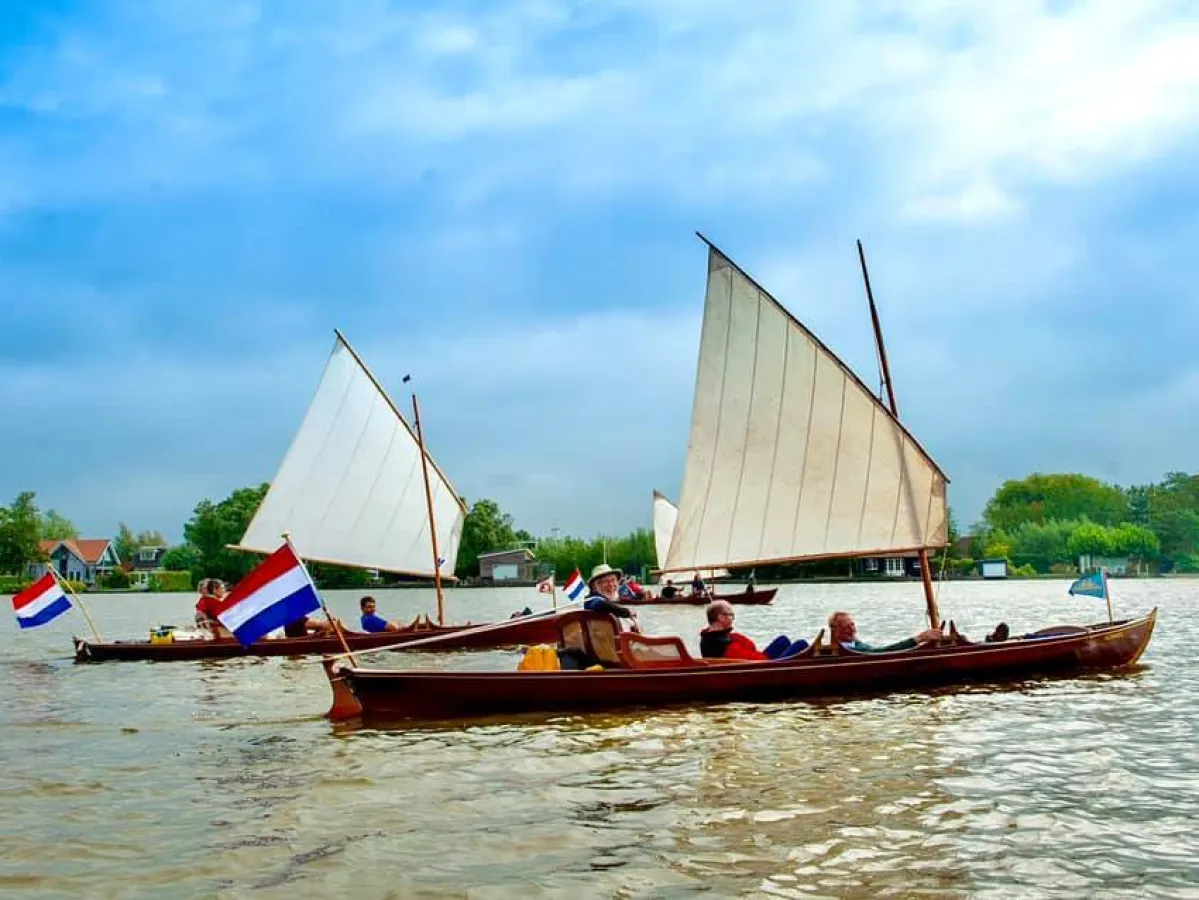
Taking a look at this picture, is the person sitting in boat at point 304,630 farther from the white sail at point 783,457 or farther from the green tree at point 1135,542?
the green tree at point 1135,542

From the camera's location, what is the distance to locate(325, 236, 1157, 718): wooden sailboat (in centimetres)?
1590

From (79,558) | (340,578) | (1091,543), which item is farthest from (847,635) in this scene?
(79,558)

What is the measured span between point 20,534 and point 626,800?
5575 inches

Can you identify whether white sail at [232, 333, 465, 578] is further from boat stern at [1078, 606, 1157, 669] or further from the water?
boat stern at [1078, 606, 1157, 669]

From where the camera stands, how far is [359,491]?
106 ft

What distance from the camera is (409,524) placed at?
32.9 m

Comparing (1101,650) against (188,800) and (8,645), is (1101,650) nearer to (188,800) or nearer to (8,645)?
(188,800)

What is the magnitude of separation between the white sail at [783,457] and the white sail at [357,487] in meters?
12.6

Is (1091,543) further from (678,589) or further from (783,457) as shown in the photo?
(783,457)

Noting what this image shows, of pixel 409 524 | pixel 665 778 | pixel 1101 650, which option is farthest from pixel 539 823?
pixel 409 524

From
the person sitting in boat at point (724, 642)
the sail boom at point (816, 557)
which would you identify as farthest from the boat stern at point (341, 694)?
the sail boom at point (816, 557)

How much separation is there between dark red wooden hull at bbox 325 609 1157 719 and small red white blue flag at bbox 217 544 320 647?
1.29 metres

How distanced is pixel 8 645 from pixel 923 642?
3330 cm

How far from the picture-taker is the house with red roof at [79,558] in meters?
153
